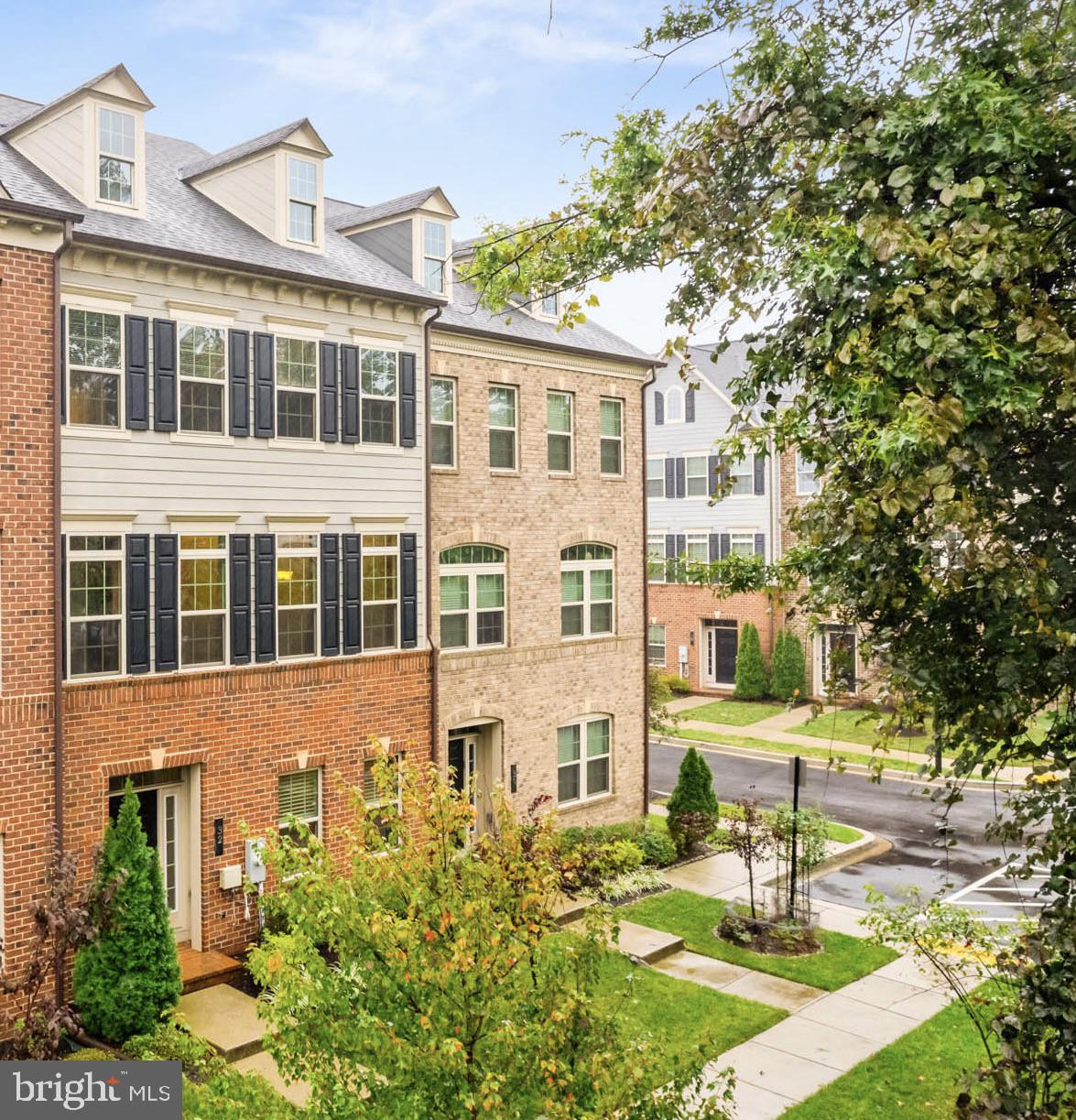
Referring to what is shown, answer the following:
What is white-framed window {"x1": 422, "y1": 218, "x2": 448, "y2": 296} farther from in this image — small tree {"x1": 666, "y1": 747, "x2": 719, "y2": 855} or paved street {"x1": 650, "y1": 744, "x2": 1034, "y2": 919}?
paved street {"x1": 650, "y1": 744, "x2": 1034, "y2": 919}

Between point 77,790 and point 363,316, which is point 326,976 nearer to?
point 77,790

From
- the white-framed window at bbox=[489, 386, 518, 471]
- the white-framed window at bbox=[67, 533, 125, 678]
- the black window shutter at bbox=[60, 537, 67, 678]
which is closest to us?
the black window shutter at bbox=[60, 537, 67, 678]

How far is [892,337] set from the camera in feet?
16.4

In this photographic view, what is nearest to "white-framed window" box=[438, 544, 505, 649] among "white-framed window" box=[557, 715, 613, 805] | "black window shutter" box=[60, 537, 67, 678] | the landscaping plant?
"white-framed window" box=[557, 715, 613, 805]

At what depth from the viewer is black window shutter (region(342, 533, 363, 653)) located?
16797 millimetres

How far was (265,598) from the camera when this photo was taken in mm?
15688

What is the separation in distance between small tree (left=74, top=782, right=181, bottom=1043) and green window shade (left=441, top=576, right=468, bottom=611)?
6699mm

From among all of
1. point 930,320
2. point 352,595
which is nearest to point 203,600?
point 352,595

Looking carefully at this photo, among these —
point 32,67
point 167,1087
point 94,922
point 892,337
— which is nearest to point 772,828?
point 94,922

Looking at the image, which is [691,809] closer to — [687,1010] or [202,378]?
[687,1010]

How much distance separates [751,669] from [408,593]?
2429 centimetres

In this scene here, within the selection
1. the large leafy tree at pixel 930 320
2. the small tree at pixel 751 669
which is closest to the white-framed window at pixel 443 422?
the large leafy tree at pixel 930 320

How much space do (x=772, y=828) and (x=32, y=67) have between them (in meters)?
16.0

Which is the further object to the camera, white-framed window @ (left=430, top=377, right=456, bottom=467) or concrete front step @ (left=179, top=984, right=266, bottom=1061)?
white-framed window @ (left=430, top=377, right=456, bottom=467)
